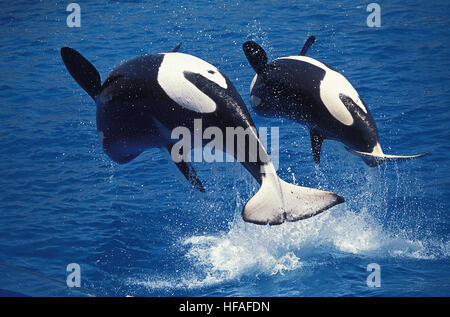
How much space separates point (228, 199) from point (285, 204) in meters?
3.39

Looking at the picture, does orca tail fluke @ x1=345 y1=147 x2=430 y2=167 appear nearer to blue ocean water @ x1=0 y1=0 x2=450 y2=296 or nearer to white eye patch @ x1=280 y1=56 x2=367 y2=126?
white eye patch @ x1=280 y1=56 x2=367 y2=126

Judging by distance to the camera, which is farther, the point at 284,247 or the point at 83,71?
the point at 284,247

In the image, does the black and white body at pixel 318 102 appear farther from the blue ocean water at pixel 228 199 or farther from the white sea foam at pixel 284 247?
the white sea foam at pixel 284 247

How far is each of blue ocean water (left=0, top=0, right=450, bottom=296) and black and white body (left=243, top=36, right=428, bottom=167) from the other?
926mm

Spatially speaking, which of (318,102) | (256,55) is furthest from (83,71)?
(318,102)

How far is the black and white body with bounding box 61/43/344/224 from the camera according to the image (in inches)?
225

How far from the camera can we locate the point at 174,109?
619 cm

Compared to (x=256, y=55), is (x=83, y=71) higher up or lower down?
lower down

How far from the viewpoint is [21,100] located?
1262cm

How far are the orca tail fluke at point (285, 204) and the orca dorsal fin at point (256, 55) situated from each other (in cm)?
184

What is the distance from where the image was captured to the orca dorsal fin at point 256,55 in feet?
22.5

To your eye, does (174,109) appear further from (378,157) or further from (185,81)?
(378,157)

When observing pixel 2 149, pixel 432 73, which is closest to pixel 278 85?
pixel 2 149

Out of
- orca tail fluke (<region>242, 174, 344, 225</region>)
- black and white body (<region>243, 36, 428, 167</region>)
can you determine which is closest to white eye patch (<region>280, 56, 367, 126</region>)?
black and white body (<region>243, 36, 428, 167</region>)
